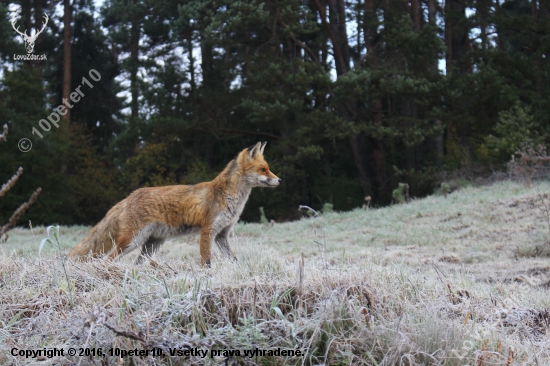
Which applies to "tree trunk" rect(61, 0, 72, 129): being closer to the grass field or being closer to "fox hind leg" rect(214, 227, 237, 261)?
"fox hind leg" rect(214, 227, 237, 261)

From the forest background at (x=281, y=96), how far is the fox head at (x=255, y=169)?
12.9m

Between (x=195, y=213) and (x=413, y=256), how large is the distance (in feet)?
12.4

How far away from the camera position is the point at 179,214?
755cm

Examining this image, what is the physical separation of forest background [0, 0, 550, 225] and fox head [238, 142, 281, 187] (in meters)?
12.9

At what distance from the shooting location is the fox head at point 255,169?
26.1 ft

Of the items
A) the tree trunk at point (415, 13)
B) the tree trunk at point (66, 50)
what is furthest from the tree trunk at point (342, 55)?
the tree trunk at point (66, 50)

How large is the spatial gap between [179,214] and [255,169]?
1235 mm

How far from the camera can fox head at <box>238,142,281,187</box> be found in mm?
7953

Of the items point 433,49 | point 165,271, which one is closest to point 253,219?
point 433,49

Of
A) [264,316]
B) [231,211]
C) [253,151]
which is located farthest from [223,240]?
[264,316]

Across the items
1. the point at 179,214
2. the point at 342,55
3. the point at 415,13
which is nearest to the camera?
the point at 179,214

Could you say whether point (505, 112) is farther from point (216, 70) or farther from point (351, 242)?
point (216, 70)

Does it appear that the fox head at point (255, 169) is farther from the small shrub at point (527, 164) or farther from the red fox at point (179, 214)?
the small shrub at point (527, 164)

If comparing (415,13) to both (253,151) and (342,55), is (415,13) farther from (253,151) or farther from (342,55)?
(253,151)
